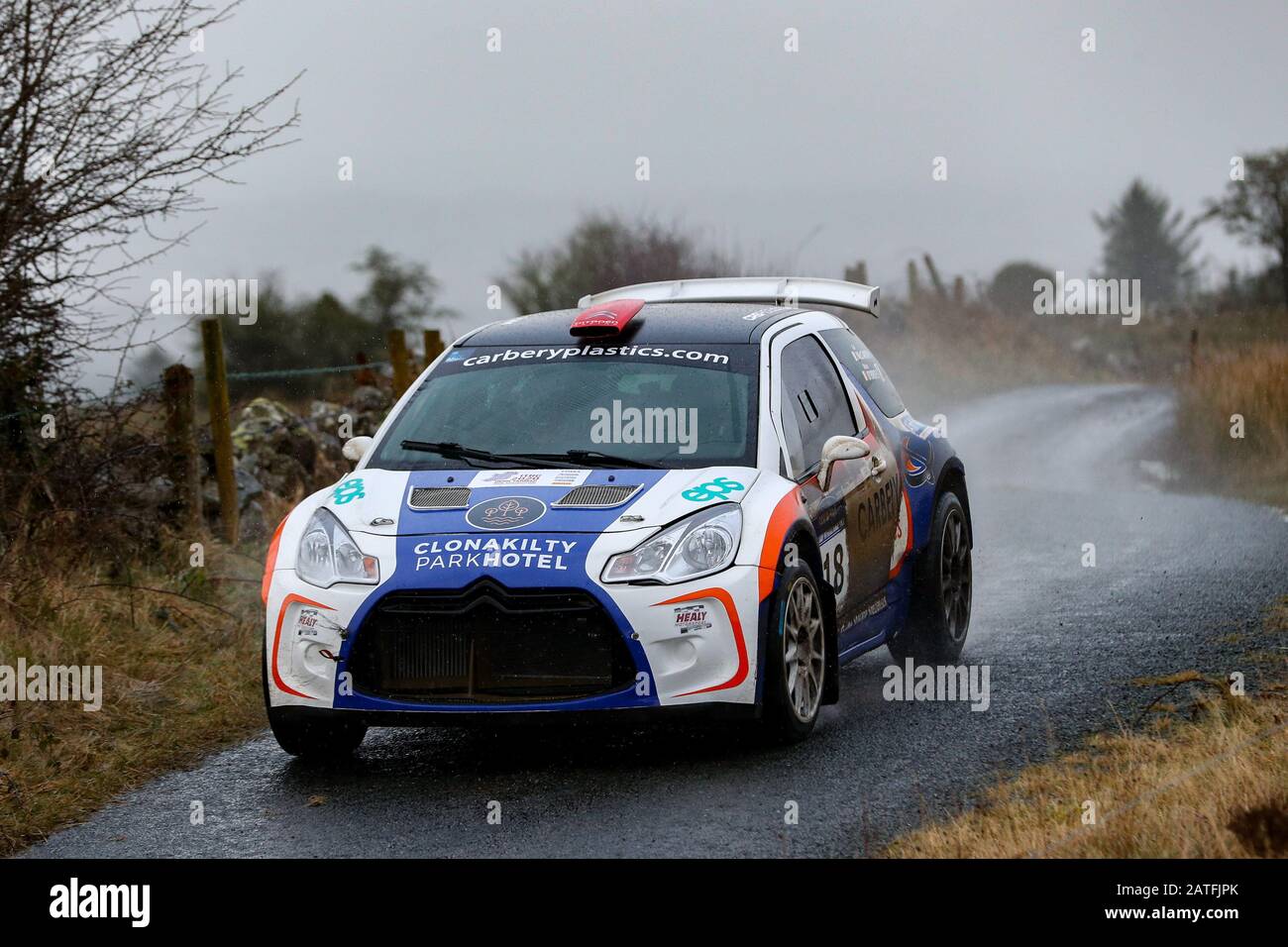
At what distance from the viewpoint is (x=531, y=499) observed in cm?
760

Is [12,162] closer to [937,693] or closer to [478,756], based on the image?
[478,756]

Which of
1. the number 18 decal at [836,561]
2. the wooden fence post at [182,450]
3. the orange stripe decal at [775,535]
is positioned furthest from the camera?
the wooden fence post at [182,450]

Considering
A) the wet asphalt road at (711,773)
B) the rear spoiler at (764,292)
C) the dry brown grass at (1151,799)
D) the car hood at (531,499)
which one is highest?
the rear spoiler at (764,292)

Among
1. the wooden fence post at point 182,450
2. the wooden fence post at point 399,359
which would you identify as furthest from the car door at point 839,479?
the wooden fence post at point 399,359

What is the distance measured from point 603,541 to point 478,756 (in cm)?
128

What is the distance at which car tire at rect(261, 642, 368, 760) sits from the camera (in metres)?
7.57

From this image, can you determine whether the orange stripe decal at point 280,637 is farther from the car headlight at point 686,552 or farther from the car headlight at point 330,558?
the car headlight at point 686,552

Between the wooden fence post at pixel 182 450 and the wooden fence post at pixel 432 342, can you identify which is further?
the wooden fence post at pixel 432 342

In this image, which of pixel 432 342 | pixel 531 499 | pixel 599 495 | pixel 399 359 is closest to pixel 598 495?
pixel 599 495

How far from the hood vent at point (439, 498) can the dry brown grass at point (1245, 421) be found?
42.8 feet

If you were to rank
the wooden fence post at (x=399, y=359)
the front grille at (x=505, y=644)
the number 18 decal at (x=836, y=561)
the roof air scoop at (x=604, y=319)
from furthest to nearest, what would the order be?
the wooden fence post at (x=399, y=359) < the roof air scoop at (x=604, y=319) < the number 18 decal at (x=836, y=561) < the front grille at (x=505, y=644)

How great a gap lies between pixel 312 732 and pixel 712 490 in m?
1.89

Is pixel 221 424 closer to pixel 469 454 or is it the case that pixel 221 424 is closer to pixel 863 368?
pixel 863 368

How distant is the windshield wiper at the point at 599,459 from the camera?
25.9 ft
